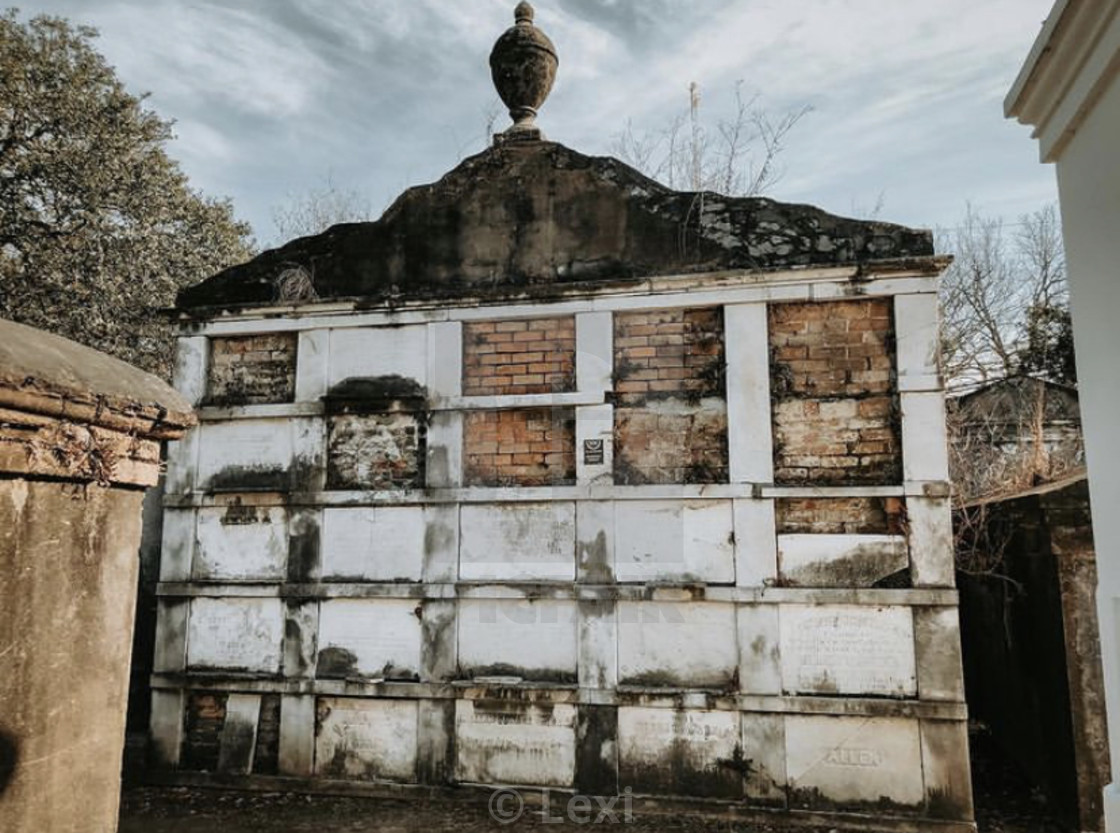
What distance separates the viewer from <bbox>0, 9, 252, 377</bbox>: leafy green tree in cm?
1112

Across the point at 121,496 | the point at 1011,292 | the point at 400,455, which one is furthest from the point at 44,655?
the point at 1011,292

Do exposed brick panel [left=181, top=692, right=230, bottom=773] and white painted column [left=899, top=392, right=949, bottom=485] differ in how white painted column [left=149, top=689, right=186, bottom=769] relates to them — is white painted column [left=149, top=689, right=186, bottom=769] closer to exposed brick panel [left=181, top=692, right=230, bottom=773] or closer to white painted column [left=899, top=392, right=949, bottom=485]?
exposed brick panel [left=181, top=692, right=230, bottom=773]

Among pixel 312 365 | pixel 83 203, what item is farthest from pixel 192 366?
pixel 83 203

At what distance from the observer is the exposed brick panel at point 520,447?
207 inches

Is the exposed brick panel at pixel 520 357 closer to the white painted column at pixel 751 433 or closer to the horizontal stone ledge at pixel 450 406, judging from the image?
the horizontal stone ledge at pixel 450 406

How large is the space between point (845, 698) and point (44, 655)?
427 centimetres

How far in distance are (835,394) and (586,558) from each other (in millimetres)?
1940

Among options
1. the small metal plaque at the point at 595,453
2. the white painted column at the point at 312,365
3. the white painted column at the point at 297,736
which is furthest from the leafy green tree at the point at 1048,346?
the white painted column at the point at 297,736

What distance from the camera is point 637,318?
5293 mm

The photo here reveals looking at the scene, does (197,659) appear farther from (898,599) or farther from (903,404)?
(903,404)

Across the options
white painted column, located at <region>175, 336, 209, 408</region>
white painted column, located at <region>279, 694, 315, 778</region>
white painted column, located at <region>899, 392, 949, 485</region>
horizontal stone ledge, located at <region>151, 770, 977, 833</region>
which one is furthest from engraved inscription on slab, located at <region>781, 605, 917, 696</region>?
white painted column, located at <region>175, 336, 209, 408</region>

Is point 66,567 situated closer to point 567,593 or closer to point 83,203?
point 567,593

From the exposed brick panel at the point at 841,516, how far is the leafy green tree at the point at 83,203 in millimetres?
9283

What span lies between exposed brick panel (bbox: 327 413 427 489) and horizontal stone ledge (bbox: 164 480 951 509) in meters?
0.10
